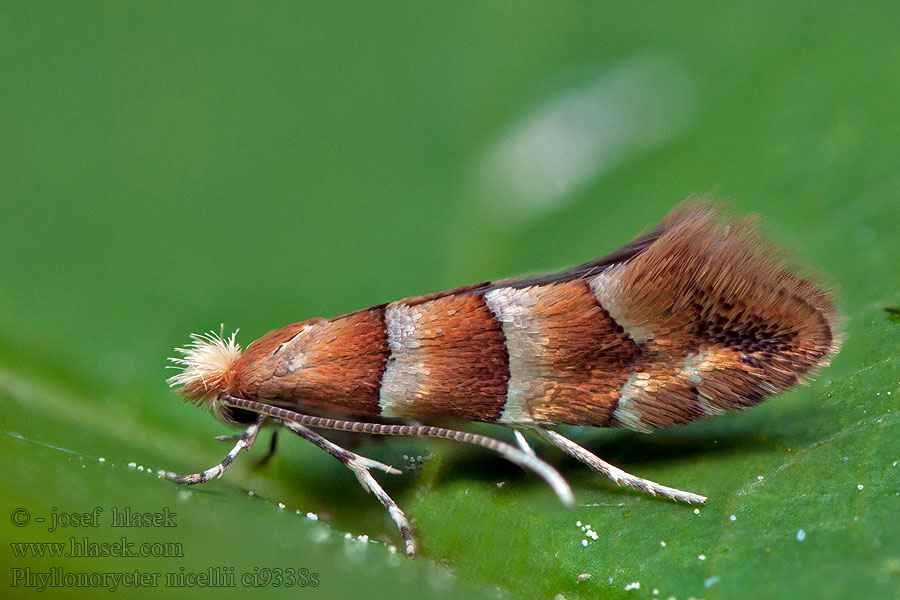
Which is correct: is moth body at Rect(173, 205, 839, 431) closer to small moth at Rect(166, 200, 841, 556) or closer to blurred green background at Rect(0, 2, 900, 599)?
small moth at Rect(166, 200, 841, 556)

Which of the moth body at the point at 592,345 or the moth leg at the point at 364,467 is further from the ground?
the moth body at the point at 592,345

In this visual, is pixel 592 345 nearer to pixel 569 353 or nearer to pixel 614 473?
pixel 569 353

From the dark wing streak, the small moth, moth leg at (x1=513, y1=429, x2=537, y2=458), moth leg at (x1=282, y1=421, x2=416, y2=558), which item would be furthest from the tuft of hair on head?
moth leg at (x1=513, y1=429, x2=537, y2=458)

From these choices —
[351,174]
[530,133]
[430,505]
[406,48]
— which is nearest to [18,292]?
[351,174]

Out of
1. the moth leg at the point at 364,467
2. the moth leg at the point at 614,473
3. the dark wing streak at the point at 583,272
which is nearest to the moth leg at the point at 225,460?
the moth leg at the point at 364,467

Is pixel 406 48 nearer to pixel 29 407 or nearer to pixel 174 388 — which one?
pixel 174 388

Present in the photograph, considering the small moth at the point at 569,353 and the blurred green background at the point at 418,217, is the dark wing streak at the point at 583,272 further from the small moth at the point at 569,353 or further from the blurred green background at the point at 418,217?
the blurred green background at the point at 418,217
